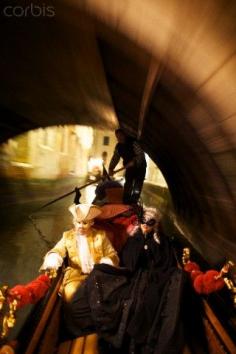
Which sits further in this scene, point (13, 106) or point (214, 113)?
point (13, 106)

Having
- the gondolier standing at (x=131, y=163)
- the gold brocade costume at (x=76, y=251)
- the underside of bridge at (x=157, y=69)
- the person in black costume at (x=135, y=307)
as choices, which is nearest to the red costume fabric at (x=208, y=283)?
the person in black costume at (x=135, y=307)

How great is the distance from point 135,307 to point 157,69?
7.83ft

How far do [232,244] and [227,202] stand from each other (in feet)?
3.03

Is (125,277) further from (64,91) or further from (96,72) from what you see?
(64,91)

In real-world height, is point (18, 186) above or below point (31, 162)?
below

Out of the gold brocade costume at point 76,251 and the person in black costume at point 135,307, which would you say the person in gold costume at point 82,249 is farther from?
the person in black costume at point 135,307

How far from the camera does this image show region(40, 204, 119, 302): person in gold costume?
10.5 feet

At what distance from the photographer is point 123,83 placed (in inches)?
191

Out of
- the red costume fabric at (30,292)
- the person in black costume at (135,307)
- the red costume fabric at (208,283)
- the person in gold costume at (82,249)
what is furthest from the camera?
the person in gold costume at (82,249)

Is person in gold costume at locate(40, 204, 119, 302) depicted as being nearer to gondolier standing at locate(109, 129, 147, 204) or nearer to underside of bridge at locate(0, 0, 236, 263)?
underside of bridge at locate(0, 0, 236, 263)

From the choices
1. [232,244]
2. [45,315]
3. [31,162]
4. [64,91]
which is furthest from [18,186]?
[45,315]

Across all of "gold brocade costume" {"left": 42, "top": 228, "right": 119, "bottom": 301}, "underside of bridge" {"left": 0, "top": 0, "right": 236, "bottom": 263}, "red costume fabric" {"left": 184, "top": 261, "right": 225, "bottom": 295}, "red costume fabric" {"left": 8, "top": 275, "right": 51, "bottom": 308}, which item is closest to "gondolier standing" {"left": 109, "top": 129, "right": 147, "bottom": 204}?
"underside of bridge" {"left": 0, "top": 0, "right": 236, "bottom": 263}

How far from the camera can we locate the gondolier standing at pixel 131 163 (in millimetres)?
5867

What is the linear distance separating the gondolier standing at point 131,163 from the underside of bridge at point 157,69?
0.74 metres
